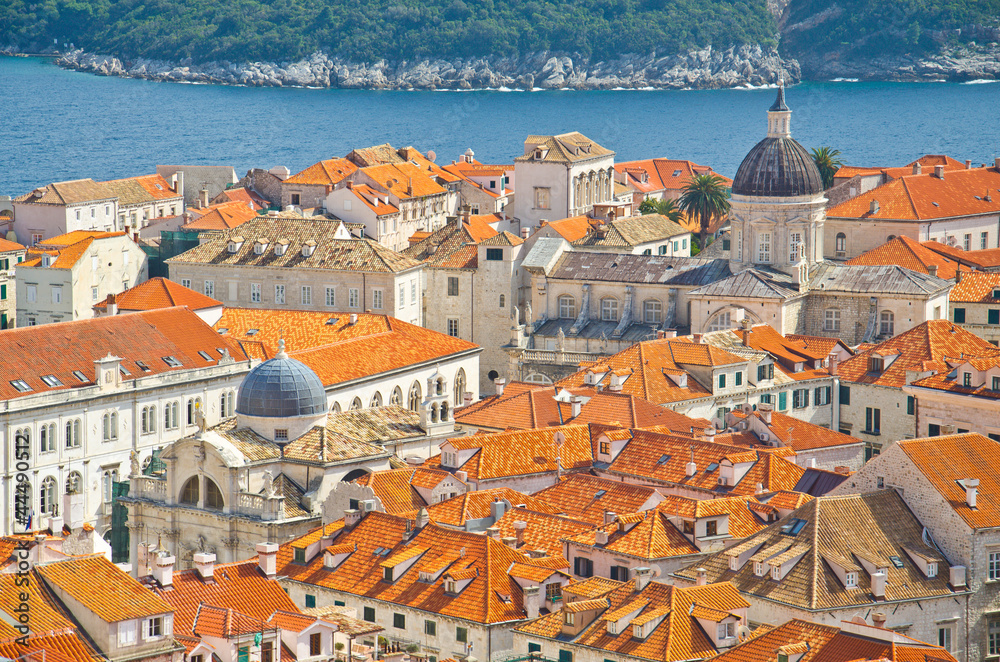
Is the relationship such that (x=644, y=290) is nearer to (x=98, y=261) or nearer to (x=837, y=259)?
(x=837, y=259)

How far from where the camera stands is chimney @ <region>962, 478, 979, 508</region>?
220ft

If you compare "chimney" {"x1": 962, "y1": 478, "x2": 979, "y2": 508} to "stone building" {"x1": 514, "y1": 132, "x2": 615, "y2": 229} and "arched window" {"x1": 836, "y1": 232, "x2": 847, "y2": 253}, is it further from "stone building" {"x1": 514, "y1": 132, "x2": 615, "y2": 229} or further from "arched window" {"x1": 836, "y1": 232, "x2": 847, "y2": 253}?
"stone building" {"x1": 514, "y1": 132, "x2": 615, "y2": 229}

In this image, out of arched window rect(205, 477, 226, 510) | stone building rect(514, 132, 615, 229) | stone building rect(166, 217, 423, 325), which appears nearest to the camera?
arched window rect(205, 477, 226, 510)

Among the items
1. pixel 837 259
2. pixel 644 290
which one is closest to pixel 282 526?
pixel 644 290

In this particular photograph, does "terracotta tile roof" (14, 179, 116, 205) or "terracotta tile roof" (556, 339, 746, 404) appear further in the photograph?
"terracotta tile roof" (14, 179, 116, 205)

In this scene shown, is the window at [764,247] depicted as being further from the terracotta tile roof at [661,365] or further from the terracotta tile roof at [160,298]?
the terracotta tile roof at [160,298]

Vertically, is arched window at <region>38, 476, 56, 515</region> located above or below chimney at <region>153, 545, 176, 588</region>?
below

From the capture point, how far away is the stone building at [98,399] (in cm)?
8888

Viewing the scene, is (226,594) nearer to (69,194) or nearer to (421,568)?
(421,568)

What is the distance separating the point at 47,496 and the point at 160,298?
23139mm

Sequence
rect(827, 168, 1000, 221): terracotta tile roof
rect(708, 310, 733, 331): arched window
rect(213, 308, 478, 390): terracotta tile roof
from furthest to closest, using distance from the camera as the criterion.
→ rect(827, 168, 1000, 221): terracotta tile roof
rect(708, 310, 733, 331): arched window
rect(213, 308, 478, 390): terracotta tile roof

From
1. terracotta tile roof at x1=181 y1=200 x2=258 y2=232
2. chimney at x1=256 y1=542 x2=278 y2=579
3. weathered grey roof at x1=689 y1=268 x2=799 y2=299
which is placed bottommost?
chimney at x1=256 y1=542 x2=278 y2=579

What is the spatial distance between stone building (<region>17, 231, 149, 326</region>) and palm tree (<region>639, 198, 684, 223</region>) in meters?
41.9

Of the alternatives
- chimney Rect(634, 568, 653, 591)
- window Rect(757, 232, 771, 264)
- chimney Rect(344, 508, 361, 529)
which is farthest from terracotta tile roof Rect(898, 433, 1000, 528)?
window Rect(757, 232, 771, 264)
